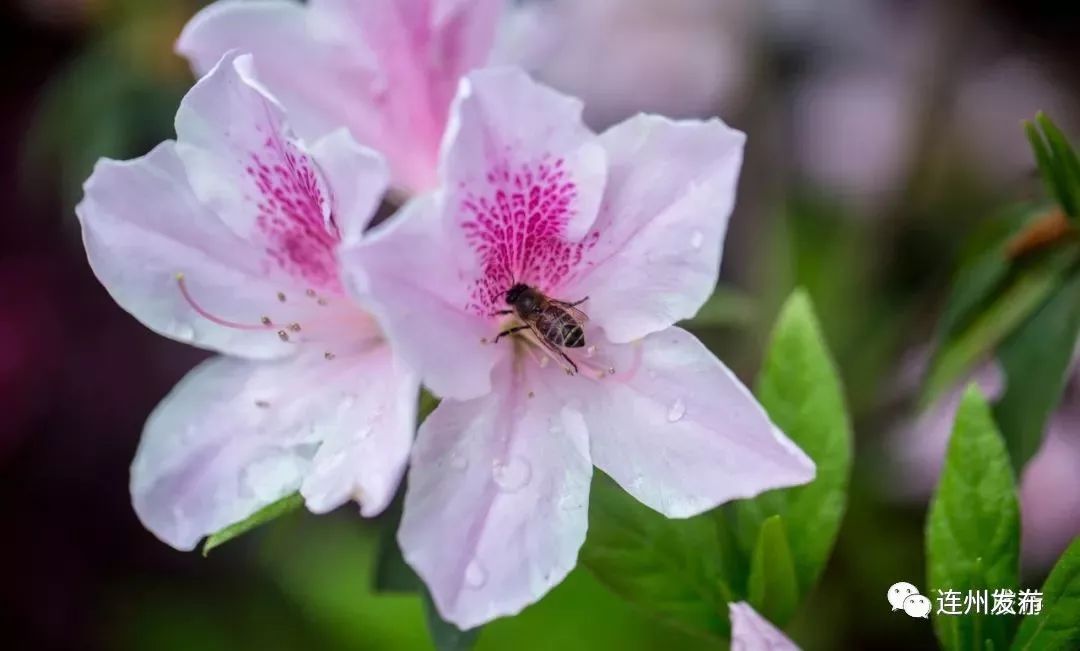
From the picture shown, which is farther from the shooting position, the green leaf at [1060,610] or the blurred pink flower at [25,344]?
the blurred pink flower at [25,344]

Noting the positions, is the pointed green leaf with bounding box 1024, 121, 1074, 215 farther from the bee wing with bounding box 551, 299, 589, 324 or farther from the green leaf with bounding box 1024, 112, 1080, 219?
the bee wing with bounding box 551, 299, 589, 324

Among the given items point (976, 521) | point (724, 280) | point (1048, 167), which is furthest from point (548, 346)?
point (724, 280)

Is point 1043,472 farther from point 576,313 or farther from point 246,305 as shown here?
point 246,305

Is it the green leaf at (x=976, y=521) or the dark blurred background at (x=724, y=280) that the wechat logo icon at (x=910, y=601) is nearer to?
the green leaf at (x=976, y=521)

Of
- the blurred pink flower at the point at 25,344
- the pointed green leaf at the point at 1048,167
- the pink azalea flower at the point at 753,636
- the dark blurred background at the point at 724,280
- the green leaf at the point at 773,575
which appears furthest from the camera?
the blurred pink flower at the point at 25,344

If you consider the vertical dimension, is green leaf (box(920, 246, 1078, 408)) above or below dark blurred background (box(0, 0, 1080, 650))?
above

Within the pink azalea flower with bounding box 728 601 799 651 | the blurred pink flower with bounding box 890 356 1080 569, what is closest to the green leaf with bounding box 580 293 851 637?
the pink azalea flower with bounding box 728 601 799 651

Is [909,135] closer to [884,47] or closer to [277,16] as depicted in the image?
[884,47]

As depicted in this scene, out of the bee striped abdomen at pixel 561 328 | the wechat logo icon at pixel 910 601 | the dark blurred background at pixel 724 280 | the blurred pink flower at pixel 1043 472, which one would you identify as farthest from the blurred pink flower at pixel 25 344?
the wechat logo icon at pixel 910 601
